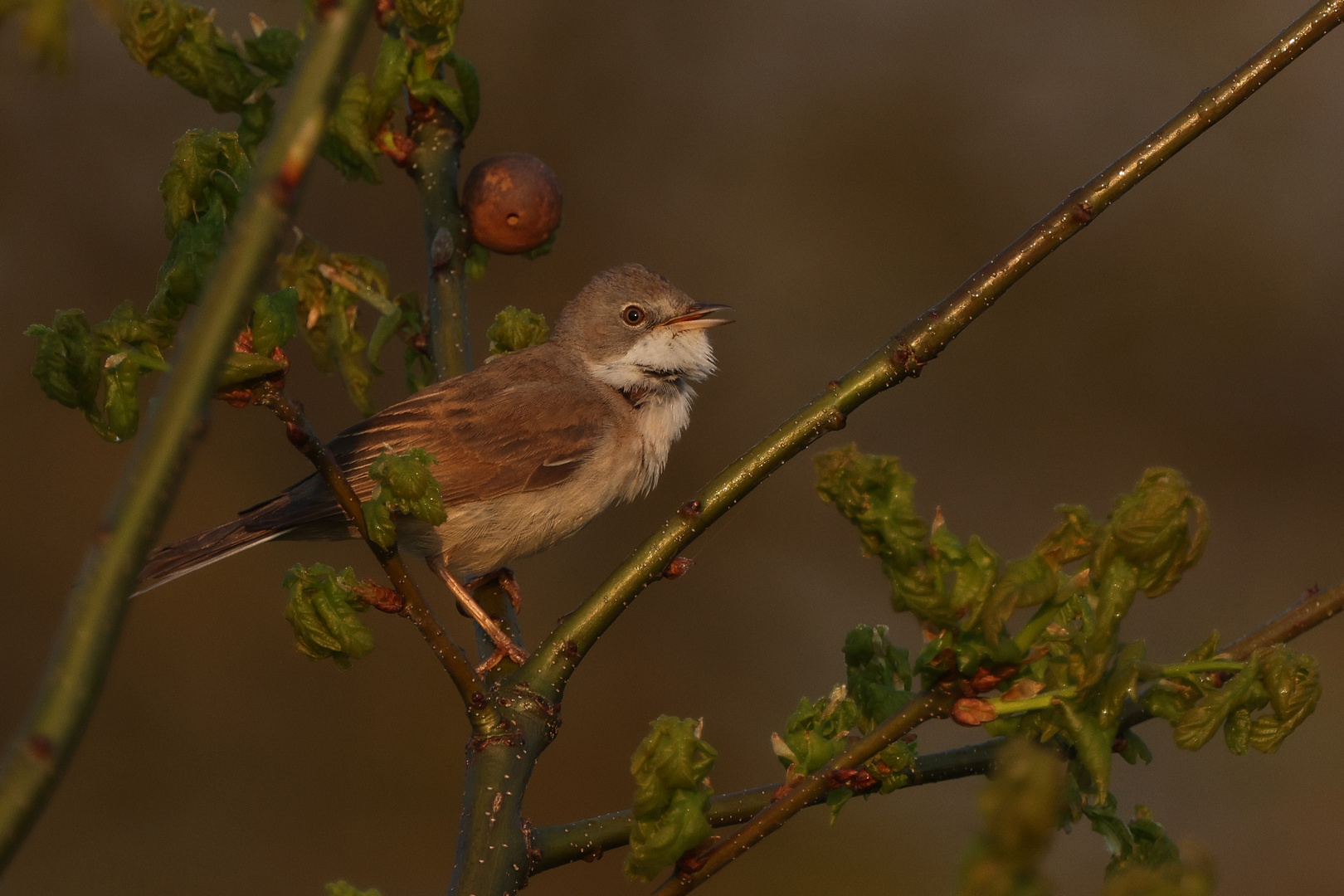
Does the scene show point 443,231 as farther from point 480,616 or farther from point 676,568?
point 676,568

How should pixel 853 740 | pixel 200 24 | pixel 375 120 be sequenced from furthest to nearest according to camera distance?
pixel 375 120, pixel 200 24, pixel 853 740

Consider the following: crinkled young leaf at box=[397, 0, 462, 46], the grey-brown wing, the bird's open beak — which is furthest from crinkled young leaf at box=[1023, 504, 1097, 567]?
the bird's open beak

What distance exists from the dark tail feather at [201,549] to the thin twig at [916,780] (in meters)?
2.03

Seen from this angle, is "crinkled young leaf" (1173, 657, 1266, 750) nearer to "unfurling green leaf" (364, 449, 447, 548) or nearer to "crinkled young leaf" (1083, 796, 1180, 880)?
"crinkled young leaf" (1083, 796, 1180, 880)

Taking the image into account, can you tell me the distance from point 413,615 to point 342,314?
5.57 ft

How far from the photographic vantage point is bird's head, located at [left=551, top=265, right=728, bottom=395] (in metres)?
5.29

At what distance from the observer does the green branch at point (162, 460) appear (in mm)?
1035

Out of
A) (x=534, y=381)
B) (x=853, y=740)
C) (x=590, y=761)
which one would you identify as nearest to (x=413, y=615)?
(x=853, y=740)

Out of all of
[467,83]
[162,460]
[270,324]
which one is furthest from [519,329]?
[162,460]

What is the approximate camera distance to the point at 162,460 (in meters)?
1.09

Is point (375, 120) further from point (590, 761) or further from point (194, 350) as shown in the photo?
point (590, 761)

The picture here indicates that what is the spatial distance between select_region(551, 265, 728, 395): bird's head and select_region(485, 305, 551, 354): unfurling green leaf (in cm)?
121

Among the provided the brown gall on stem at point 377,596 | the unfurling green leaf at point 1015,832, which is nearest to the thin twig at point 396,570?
the brown gall on stem at point 377,596

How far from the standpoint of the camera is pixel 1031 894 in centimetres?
85
